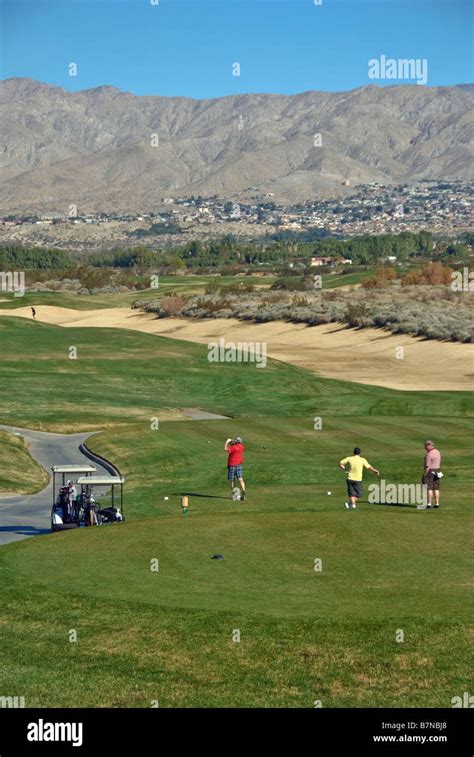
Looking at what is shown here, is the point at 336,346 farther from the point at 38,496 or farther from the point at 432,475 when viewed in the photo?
the point at 432,475

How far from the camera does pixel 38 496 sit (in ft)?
125

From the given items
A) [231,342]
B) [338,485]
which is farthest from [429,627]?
[231,342]

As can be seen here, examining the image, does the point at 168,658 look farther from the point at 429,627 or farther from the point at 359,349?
the point at 359,349

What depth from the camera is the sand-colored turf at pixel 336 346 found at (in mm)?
90438

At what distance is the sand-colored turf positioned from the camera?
9044cm

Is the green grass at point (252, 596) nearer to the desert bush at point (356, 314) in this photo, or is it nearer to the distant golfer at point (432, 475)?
the distant golfer at point (432, 475)

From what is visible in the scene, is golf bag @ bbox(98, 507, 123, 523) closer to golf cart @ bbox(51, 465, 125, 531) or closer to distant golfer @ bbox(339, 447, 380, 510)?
golf cart @ bbox(51, 465, 125, 531)

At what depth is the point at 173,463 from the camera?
42.6 meters

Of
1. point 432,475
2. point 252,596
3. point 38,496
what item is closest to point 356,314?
point 38,496

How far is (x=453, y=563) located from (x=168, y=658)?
22.7ft

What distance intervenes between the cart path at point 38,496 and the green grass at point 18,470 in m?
0.36

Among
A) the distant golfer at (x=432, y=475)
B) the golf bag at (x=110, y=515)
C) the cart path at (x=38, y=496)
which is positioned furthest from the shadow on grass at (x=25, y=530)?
the distant golfer at (x=432, y=475)

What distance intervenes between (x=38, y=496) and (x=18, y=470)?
421 centimetres

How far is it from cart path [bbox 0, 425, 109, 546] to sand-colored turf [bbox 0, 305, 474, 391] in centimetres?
3568
